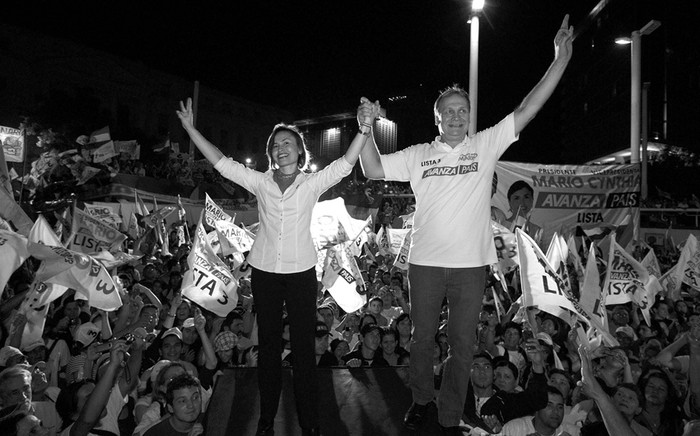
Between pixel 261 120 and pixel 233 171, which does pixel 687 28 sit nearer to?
pixel 261 120

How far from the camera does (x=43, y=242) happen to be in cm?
714

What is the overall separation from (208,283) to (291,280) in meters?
4.11

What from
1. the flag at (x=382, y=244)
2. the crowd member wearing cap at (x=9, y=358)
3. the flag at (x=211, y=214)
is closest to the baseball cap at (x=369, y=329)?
the flag at (x=211, y=214)

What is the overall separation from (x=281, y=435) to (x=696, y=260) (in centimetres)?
899

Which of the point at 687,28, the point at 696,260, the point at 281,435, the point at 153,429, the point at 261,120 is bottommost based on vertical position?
the point at 153,429

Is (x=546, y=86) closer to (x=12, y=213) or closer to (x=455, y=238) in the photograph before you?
(x=455, y=238)

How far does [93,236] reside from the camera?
31.8 feet

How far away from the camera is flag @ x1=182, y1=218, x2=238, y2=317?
690 centimetres

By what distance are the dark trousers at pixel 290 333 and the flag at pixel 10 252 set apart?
157 inches

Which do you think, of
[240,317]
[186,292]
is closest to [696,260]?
[240,317]

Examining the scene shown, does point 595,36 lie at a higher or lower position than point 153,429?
higher

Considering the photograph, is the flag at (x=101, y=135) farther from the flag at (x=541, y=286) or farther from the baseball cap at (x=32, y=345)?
the flag at (x=541, y=286)

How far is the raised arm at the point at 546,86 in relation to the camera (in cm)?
314

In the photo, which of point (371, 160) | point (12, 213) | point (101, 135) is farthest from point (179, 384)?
point (101, 135)
